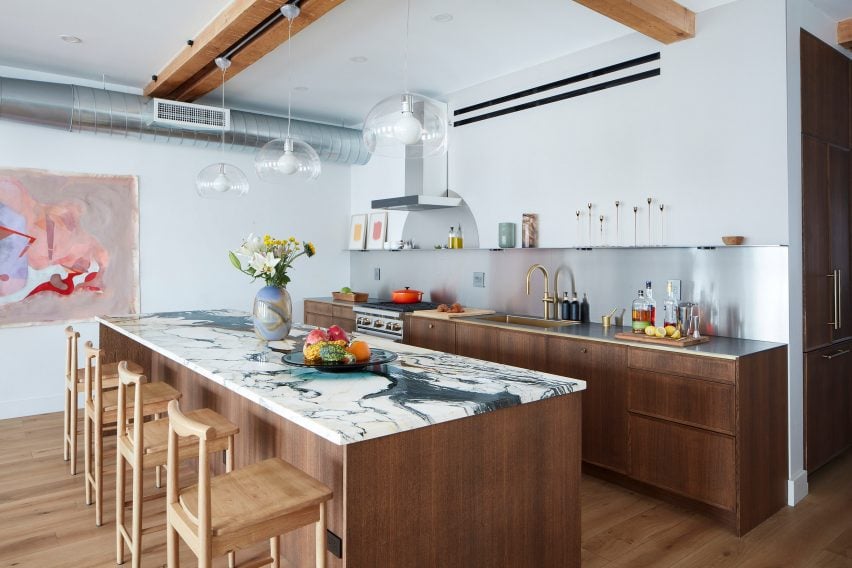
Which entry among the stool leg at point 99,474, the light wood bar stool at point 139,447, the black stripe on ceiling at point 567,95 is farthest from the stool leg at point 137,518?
the black stripe on ceiling at point 567,95

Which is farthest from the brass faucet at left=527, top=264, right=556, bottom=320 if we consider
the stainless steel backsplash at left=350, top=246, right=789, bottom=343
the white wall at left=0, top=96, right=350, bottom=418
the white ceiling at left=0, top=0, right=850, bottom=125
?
the white wall at left=0, top=96, right=350, bottom=418

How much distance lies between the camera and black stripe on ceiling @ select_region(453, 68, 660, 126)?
13.6ft

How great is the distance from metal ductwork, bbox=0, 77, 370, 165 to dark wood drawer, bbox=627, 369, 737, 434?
2342 millimetres

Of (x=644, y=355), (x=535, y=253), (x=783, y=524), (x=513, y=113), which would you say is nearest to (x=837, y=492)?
(x=783, y=524)

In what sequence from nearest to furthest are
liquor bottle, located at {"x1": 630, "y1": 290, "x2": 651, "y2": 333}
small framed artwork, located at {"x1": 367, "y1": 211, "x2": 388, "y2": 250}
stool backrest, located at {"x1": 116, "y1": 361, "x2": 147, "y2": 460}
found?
stool backrest, located at {"x1": 116, "y1": 361, "x2": 147, "y2": 460} → liquor bottle, located at {"x1": 630, "y1": 290, "x2": 651, "y2": 333} → small framed artwork, located at {"x1": 367, "y1": 211, "x2": 388, "y2": 250}

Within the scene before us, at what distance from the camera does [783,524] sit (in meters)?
3.23

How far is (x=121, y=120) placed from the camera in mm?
5223

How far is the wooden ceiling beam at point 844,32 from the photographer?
3855mm

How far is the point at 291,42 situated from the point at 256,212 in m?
2.59

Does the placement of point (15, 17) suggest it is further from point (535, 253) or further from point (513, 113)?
point (535, 253)

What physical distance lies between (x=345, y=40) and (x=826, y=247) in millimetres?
3567

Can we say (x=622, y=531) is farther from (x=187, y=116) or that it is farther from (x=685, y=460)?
(x=187, y=116)

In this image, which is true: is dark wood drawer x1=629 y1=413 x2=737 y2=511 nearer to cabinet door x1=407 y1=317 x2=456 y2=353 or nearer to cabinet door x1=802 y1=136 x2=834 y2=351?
cabinet door x1=802 y1=136 x2=834 y2=351

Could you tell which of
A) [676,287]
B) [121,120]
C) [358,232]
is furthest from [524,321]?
[121,120]
